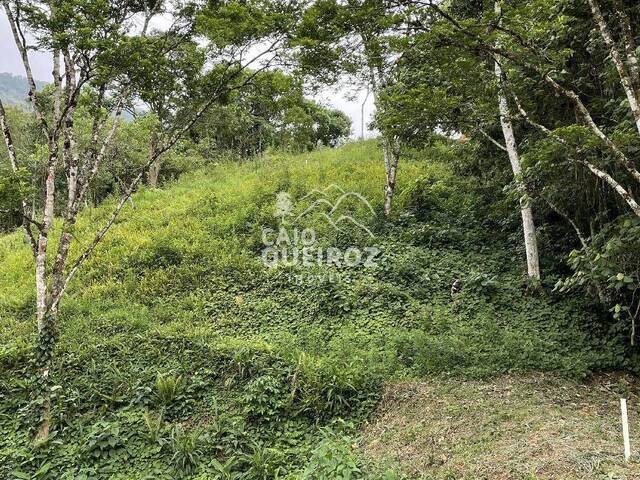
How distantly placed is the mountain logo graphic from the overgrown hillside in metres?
0.12

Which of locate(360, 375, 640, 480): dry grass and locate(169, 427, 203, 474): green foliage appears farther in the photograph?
locate(169, 427, 203, 474): green foliage

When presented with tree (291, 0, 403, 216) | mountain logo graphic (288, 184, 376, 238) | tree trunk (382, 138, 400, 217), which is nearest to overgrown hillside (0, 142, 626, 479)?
mountain logo graphic (288, 184, 376, 238)

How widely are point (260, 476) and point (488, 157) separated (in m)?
8.27

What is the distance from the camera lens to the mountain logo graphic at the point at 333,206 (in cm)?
1036

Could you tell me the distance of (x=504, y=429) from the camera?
4402mm

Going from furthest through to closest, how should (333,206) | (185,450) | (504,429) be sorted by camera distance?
(333,206)
(185,450)
(504,429)

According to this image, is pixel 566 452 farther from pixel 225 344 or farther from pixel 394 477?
pixel 225 344

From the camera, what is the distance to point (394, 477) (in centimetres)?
385

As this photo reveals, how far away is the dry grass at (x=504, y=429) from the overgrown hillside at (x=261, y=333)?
38 cm

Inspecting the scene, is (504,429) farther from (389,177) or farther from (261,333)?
(389,177)

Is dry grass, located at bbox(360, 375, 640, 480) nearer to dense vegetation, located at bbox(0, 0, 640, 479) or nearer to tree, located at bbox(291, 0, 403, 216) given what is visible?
dense vegetation, located at bbox(0, 0, 640, 479)

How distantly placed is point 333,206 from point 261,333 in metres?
4.60

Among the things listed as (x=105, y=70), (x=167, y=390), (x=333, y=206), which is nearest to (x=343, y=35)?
(x=105, y=70)

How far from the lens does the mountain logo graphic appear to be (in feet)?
34.0
